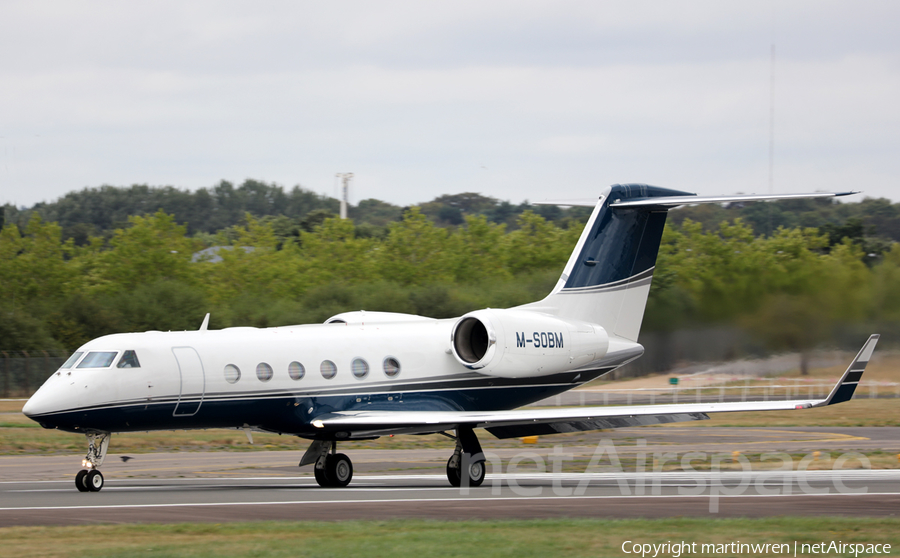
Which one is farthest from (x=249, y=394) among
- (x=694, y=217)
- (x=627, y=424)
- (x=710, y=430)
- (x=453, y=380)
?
(x=694, y=217)

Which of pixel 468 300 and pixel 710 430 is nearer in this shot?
pixel 710 430

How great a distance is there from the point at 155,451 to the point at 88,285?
31.4 meters

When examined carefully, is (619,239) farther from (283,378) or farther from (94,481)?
(94,481)

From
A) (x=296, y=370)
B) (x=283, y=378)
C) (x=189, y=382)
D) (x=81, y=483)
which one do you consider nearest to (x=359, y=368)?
(x=296, y=370)

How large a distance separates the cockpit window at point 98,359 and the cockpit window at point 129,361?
15cm

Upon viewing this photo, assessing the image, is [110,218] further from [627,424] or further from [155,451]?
[627,424]

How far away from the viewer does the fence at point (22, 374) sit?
44.7m

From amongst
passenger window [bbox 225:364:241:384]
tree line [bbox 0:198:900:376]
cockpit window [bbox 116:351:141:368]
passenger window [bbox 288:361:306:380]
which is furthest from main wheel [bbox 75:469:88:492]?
tree line [bbox 0:198:900:376]

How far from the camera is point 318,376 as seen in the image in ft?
69.3

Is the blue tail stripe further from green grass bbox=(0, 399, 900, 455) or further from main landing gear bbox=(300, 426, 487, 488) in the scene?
green grass bbox=(0, 399, 900, 455)

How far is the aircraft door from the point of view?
19469 mm

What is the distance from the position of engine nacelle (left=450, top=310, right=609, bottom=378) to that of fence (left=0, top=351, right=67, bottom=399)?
90.1 ft

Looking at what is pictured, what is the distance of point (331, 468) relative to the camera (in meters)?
21.3

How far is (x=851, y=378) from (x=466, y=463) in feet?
24.3
